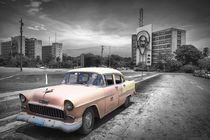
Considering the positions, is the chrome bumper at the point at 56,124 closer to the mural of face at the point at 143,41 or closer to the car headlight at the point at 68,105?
the car headlight at the point at 68,105

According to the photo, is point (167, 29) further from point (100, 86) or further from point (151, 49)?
point (100, 86)

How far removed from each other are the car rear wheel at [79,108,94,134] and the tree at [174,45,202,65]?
256 ft

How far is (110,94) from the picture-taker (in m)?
4.34

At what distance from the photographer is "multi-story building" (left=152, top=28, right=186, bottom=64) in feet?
315

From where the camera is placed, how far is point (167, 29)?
10188 cm

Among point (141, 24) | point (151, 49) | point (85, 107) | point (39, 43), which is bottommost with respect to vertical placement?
point (85, 107)

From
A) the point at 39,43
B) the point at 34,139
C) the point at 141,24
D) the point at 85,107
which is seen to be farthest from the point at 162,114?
the point at 39,43

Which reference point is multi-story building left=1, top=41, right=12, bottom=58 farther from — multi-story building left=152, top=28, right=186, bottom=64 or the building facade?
multi-story building left=152, top=28, right=186, bottom=64

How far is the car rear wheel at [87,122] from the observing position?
3.34 metres

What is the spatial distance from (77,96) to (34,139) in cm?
144

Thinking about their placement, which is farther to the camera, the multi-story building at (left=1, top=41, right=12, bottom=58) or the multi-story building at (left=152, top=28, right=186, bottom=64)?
the multi-story building at (left=1, top=41, right=12, bottom=58)

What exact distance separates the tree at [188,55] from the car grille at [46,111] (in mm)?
78735

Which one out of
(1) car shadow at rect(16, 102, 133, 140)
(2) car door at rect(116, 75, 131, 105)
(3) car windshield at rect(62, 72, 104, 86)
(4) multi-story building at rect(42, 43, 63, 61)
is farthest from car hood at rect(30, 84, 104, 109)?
(4) multi-story building at rect(42, 43, 63, 61)

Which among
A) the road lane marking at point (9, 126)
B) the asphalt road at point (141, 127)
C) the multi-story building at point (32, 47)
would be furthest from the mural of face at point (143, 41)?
the multi-story building at point (32, 47)
